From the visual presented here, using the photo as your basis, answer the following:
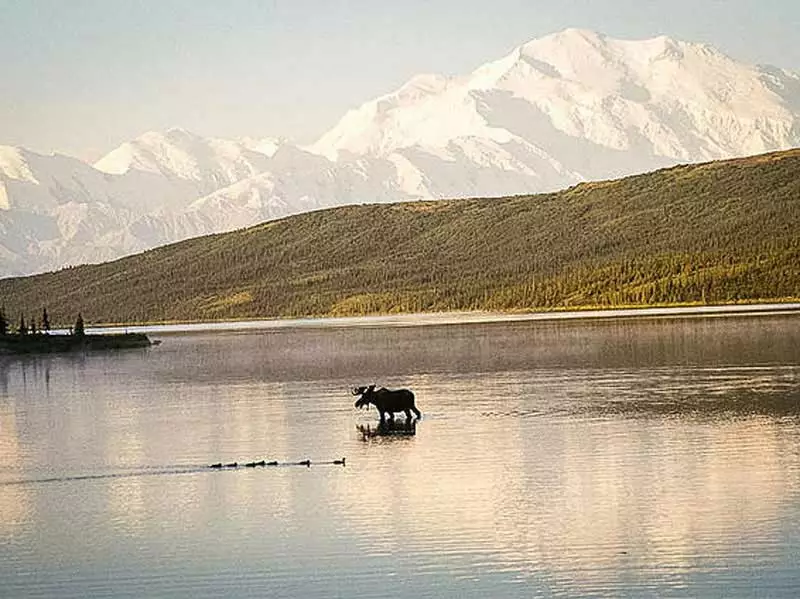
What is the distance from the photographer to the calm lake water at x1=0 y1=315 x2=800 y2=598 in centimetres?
2445

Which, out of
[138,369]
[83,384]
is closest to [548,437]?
[83,384]

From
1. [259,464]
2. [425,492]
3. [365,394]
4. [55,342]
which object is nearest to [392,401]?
[365,394]

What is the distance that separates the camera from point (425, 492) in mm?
31781

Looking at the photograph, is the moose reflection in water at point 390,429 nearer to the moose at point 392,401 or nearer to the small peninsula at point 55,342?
the moose at point 392,401

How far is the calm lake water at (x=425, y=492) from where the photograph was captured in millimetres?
24453

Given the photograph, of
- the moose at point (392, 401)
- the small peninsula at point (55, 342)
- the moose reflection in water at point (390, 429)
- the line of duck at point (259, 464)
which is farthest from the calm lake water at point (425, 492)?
the small peninsula at point (55, 342)

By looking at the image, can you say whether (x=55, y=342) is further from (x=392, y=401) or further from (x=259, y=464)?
(x=259, y=464)

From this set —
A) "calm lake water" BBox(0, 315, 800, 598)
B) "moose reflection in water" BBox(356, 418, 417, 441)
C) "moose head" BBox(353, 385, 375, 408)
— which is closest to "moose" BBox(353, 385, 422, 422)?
"moose head" BBox(353, 385, 375, 408)

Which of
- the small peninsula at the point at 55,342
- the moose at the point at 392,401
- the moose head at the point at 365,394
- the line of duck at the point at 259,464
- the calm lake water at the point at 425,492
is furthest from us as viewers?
the small peninsula at the point at 55,342

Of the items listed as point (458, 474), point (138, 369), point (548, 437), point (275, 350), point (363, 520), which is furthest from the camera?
point (275, 350)

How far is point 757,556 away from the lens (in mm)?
24469

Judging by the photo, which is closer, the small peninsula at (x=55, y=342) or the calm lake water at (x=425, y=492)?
the calm lake water at (x=425, y=492)

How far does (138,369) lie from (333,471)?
194ft

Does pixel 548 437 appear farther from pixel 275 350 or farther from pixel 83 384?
pixel 275 350
